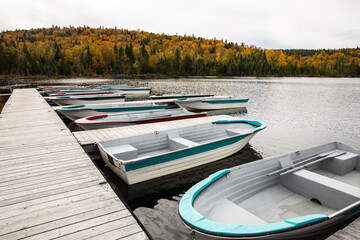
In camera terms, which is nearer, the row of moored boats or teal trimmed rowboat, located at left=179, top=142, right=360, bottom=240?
teal trimmed rowboat, located at left=179, top=142, right=360, bottom=240

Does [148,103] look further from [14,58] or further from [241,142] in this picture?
[14,58]

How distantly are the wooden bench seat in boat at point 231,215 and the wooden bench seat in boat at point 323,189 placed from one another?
1998mm

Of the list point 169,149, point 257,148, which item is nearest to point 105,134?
point 169,149

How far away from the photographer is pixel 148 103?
1720 cm

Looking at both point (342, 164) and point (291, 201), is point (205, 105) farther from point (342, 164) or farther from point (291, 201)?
point (291, 201)

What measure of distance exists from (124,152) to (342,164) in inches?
260

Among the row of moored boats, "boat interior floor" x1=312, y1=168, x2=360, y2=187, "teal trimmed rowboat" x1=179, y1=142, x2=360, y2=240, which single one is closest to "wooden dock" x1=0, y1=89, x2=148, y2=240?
the row of moored boats

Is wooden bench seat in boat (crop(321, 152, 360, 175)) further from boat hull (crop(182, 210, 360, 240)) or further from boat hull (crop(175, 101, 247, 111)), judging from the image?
boat hull (crop(175, 101, 247, 111))

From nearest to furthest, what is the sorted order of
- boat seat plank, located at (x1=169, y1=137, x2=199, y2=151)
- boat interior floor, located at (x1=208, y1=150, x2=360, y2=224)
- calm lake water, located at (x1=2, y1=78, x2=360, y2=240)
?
boat interior floor, located at (x1=208, y1=150, x2=360, y2=224) → calm lake water, located at (x1=2, y1=78, x2=360, y2=240) → boat seat plank, located at (x1=169, y1=137, x2=199, y2=151)

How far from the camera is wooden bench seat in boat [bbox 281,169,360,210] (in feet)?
15.1

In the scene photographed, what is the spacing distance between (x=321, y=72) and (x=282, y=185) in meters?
142

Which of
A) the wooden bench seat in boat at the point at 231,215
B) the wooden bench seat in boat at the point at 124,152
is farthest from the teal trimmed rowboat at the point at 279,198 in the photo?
the wooden bench seat in boat at the point at 124,152

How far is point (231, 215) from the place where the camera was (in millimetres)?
4180

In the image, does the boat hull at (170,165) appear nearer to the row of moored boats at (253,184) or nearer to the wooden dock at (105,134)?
the row of moored boats at (253,184)
